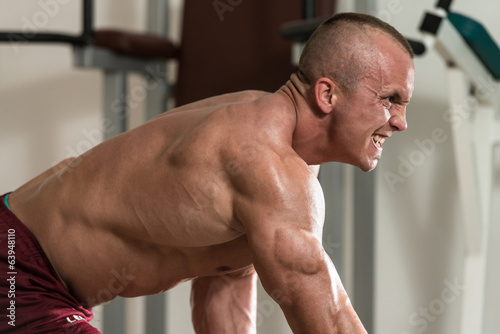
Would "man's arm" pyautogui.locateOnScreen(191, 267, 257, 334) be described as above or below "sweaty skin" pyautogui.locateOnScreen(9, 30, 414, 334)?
below

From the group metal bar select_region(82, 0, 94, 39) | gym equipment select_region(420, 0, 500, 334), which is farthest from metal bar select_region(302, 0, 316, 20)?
metal bar select_region(82, 0, 94, 39)

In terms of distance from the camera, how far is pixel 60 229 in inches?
38.2

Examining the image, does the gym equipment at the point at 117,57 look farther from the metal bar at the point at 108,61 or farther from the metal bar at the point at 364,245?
the metal bar at the point at 364,245

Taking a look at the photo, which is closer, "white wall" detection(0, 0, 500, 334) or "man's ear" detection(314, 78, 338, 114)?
"man's ear" detection(314, 78, 338, 114)

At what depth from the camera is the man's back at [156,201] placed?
86 centimetres

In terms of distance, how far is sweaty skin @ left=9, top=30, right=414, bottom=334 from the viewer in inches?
31.3

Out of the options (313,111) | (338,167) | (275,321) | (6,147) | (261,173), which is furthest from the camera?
(6,147)

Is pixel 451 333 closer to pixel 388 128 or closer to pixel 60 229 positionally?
pixel 388 128

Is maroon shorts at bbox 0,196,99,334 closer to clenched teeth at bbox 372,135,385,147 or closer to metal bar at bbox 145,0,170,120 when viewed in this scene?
clenched teeth at bbox 372,135,385,147

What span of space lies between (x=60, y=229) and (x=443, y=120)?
1138 millimetres

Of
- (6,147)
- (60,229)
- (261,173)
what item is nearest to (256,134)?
(261,173)

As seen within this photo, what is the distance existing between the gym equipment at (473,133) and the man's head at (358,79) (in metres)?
0.65

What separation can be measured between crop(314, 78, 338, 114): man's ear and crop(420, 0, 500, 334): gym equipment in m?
0.69

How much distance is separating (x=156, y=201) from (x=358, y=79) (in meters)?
0.30
